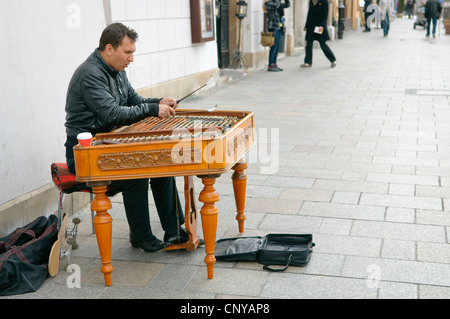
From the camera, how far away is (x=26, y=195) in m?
4.17

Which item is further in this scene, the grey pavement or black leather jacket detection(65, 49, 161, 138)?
black leather jacket detection(65, 49, 161, 138)

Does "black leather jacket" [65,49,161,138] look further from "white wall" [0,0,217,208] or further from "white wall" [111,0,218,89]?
"white wall" [111,0,218,89]

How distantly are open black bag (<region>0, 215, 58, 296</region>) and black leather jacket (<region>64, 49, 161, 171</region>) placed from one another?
505 mm

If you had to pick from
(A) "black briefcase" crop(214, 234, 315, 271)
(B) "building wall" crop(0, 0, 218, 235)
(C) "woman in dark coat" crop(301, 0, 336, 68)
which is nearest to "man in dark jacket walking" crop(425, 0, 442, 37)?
(C) "woman in dark coat" crop(301, 0, 336, 68)

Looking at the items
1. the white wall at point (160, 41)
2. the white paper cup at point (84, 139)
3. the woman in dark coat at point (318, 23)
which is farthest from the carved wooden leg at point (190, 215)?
the woman in dark coat at point (318, 23)

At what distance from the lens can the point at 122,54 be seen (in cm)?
354

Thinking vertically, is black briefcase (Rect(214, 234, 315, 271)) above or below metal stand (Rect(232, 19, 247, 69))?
below

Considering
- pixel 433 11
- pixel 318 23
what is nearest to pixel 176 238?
pixel 318 23

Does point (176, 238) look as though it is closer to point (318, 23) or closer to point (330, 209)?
point (330, 209)

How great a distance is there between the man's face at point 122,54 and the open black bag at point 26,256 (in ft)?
3.68

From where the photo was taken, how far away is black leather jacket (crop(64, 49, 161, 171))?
3.49 meters

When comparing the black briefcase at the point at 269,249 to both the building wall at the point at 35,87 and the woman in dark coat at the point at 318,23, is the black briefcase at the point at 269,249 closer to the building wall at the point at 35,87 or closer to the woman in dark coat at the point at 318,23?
the building wall at the point at 35,87
